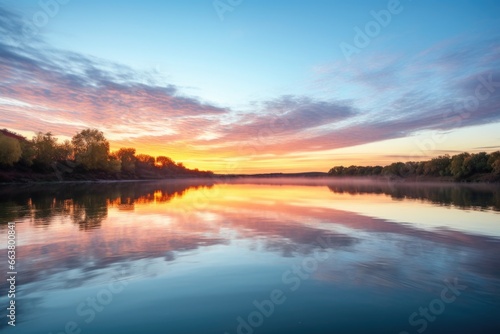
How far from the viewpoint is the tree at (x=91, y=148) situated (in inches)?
5960

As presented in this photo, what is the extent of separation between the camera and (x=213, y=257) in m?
15.1

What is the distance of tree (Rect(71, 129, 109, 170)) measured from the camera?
497ft

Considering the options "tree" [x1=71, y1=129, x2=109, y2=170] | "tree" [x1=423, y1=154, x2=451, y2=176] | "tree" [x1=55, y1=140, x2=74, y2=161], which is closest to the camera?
"tree" [x1=55, y1=140, x2=74, y2=161]

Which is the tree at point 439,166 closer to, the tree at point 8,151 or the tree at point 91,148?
the tree at point 91,148

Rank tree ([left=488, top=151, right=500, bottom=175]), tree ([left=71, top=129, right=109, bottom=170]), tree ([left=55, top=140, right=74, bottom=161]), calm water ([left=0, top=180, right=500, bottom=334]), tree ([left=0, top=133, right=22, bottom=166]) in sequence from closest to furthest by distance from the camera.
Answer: calm water ([left=0, top=180, right=500, bottom=334]) < tree ([left=0, top=133, right=22, bottom=166]) < tree ([left=488, top=151, right=500, bottom=175]) < tree ([left=55, top=140, right=74, bottom=161]) < tree ([left=71, top=129, right=109, bottom=170])

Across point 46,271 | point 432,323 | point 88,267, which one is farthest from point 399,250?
point 46,271

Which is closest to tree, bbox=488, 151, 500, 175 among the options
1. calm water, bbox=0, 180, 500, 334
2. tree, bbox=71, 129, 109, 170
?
calm water, bbox=0, 180, 500, 334

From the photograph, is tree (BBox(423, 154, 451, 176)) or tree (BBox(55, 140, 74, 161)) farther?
tree (BBox(423, 154, 451, 176))

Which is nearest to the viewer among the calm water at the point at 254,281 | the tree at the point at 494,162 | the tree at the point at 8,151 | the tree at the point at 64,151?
the calm water at the point at 254,281

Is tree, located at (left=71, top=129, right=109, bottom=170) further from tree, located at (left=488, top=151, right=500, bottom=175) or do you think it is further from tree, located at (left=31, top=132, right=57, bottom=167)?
tree, located at (left=488, top=151, right=500, bottom=175)

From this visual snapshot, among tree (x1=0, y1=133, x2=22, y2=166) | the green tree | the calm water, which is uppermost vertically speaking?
tree (x1=0, y1=133, x2=22, y2=166)

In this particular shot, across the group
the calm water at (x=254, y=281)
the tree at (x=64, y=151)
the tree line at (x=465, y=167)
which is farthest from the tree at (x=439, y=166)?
the tree at (x=64, y=151)

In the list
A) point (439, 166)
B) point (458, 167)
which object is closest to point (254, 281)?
point (458, 167)

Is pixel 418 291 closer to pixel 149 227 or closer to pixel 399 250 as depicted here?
pixel 399 250
